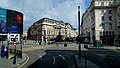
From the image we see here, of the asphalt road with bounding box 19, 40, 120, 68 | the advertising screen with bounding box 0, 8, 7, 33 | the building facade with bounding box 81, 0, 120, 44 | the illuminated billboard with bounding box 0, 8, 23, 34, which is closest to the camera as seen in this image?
the asphalt road with bounding box 19, 40, 120, 68

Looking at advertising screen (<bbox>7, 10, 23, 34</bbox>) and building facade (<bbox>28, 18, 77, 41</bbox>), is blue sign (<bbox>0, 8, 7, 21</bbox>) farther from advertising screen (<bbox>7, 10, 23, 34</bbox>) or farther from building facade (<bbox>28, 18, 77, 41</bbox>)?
building facade (<bbox>28, 18, 77, 41</bbox>)

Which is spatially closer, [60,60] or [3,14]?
[60,60]

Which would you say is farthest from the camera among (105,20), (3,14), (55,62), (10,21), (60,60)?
(105,20)

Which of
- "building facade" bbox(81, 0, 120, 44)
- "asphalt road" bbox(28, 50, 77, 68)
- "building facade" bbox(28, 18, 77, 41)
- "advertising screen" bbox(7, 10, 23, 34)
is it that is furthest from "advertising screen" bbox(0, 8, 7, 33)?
"building facade" bbox(28, 18, 77, 41)

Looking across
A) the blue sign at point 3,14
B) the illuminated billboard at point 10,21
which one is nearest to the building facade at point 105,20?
the illuminated billboard at point 10,21

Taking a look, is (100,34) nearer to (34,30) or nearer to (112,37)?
(112,37)

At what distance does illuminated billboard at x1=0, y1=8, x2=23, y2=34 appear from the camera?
3913 cm

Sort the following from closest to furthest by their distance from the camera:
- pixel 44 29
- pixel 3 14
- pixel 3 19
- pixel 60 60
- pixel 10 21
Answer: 1. pixel 60 60
2. pixel 3 14
3. pixel 3 19
4. pixel 10 21
5. pixel 44 29

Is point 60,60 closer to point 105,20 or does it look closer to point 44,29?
point 105,20

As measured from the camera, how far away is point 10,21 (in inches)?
1731

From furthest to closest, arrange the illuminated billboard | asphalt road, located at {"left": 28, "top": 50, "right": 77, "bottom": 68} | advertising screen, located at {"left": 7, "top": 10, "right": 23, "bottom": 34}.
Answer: advertising screen, located at {"left": 7, "top": 10, "right": 23, "bottom": 34}
the illuminated billboard
asphalt road, located at {"left": 28, "top": 50, "right": 77, "bottom": 68}

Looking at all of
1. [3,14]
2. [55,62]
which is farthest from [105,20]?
[55,62]

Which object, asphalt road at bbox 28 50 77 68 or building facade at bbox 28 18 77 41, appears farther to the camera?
building facade at bbox 28 18 77 41

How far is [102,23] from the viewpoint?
3073 inches
